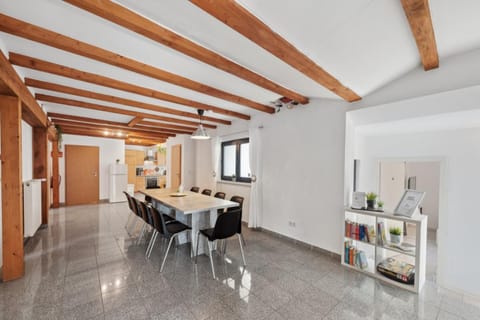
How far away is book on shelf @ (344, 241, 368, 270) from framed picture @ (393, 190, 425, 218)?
71 cm

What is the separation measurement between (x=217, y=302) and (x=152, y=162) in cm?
931

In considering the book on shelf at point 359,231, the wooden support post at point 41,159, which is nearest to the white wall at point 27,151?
the wooden support post at point 41,159

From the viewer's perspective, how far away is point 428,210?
3189 mm

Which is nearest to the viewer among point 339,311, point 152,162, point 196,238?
point 339,311

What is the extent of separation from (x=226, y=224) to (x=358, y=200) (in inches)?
71.1

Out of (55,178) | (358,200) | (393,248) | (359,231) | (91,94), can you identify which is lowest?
(393,248)

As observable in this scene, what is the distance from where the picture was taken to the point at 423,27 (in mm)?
1491

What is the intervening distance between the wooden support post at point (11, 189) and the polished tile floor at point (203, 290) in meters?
0.24

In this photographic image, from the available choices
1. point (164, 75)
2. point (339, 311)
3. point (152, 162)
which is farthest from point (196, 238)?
point (152, 162)

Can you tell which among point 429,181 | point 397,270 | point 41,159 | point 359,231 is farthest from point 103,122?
point 429,181

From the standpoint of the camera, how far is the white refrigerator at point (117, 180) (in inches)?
272

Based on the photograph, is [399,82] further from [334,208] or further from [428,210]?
[428,210]

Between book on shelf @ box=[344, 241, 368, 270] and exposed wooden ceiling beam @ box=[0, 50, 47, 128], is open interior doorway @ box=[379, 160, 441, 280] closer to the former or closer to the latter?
book on shelf @ box=[344, 241, 368, 270]

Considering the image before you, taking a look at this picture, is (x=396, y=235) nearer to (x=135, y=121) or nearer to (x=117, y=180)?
(x=135, y=121)
